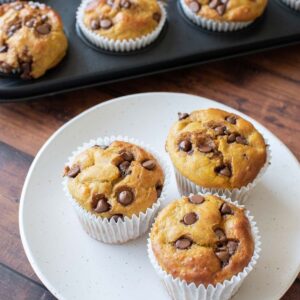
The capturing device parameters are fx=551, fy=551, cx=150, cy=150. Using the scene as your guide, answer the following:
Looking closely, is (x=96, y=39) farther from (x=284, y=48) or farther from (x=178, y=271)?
(x=178, y=271)

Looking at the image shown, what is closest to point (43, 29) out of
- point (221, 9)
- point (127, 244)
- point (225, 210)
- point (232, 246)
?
point (221, 9)

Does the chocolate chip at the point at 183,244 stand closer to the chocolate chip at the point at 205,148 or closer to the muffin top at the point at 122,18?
the chocolate chip at the point at 205,148

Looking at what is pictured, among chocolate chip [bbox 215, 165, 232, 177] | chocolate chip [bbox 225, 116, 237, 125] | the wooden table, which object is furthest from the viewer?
the wooden table

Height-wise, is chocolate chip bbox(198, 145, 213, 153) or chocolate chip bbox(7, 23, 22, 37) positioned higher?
chocolate chip bbox(198, 145, 213, 153)

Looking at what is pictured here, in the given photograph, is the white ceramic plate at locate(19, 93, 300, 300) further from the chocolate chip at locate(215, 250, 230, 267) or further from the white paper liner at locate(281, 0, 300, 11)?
the white paper liner at locate(281, 0, 300, 11)

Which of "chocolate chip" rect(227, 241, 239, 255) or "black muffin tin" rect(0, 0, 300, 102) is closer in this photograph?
"chocolate chip" rect(227, 241, 239, 255)

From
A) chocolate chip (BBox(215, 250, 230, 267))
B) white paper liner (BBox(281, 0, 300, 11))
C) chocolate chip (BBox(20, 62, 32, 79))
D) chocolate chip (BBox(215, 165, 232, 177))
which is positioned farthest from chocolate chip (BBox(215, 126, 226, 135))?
white paper liner (BBox(281, 0, 300, 11))

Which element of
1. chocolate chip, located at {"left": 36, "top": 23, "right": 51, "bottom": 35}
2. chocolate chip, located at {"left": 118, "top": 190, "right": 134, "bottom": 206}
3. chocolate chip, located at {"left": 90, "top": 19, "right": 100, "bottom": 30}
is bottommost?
chocolate chip, located at {"left": 118, "top": 190, "right": 134, "bottom": 206}

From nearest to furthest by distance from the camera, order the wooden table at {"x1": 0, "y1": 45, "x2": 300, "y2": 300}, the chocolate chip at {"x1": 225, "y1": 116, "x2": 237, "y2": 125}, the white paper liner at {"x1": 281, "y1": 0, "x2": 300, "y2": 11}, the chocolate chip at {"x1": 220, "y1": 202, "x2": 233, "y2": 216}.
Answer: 1. the chocolate chip at {"x1": 220, "y1": 202, "x2": 233, "y2": 216}
2. the chocolate chip at {"x1": 225, "y1": 116, "x2": 237, "y2": 125}
3. the wooden table at {"x1": 0, "y1": 45, "x2": 300, "y2": 300}
4. the white paper liner at {"x1": 281, "y1": 0, "x2": 300, "y2": 11}

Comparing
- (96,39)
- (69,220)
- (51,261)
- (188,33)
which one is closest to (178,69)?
(188,33)

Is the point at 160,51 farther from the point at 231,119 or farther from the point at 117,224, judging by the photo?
the point at 117,224
